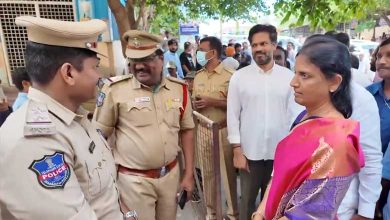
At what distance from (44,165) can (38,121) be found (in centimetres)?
15

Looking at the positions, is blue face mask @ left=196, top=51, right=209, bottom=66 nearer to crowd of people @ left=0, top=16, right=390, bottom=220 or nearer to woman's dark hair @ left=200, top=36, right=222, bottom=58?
woman's dark hair @ left=200, top=36, right=222, bottom=58

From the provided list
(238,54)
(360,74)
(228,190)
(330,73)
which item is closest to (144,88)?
(330,73)

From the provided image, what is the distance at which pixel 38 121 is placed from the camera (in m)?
1.06

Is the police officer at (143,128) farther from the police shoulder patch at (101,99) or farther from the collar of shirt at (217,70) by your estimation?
the collar of shirt at (217,70)

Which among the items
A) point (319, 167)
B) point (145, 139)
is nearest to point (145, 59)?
point (145, 139)

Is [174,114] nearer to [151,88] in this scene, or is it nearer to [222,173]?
[151,88]

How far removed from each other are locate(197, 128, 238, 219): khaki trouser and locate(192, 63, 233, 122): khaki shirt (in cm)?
20

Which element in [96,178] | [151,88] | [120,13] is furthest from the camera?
[120,13]

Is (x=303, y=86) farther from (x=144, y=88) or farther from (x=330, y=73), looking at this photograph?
(x=144, y=88)

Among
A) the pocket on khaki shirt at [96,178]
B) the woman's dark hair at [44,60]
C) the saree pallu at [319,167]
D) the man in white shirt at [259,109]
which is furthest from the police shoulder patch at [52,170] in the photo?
the man in white shirt at [259,109]

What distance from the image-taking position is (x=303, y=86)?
1346mm

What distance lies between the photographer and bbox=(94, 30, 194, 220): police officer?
7.22ft

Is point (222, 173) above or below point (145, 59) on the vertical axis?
below

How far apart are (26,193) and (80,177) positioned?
0.22m
